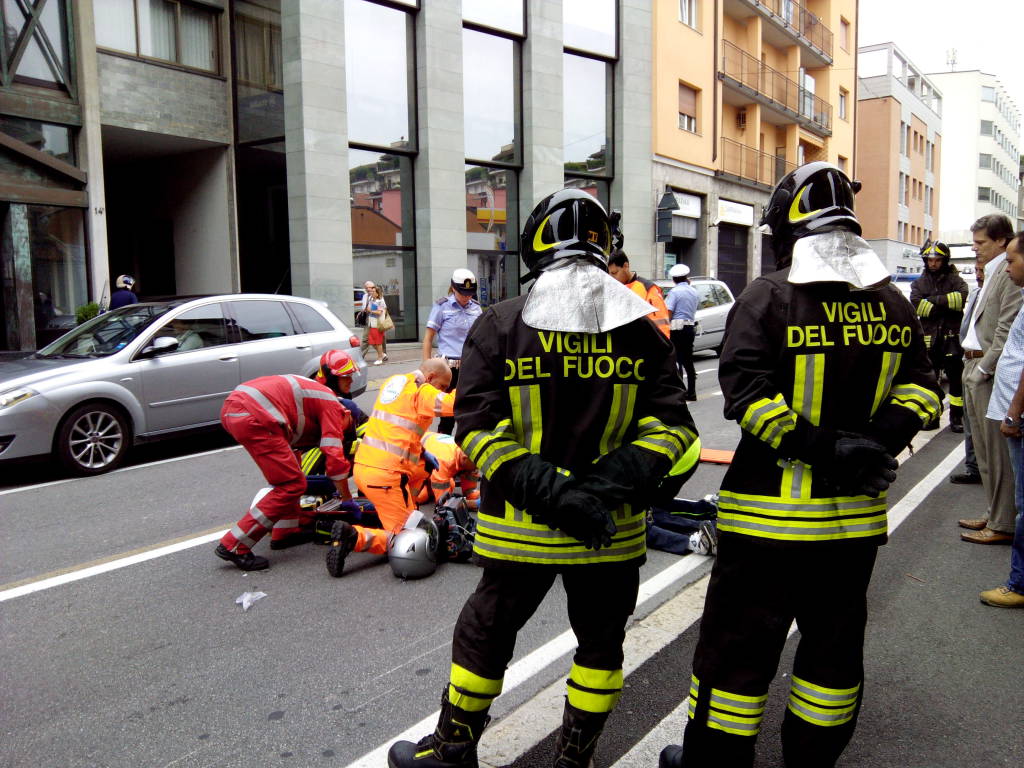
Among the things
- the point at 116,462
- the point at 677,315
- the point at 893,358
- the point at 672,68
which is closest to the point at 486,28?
the point at 672,68

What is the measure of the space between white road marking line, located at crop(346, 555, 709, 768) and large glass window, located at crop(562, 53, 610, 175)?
61.3 ft

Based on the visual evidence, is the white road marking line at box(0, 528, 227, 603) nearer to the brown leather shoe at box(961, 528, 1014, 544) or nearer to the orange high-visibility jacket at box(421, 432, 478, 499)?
the orange high-visibility jacket at box(421, 432, 478, 499)

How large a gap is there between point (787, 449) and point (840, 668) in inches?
25.7

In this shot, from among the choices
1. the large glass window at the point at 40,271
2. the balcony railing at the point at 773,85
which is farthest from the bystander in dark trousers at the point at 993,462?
the balcony railing at the point at 773,85

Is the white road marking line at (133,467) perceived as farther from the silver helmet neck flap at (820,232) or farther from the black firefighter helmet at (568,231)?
the silver helmet neck flap at (820,232)

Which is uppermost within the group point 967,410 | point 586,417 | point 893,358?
point 893,358

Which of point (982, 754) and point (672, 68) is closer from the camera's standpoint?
point (982, 754)

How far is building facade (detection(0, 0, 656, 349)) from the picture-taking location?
15.1 m

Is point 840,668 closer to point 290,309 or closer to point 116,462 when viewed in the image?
point 116,462

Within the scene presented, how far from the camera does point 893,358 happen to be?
2.49 metres

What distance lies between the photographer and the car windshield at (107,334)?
8.12 m

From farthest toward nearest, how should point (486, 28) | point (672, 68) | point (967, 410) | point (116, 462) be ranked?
point (672, 68) < point (486, 28) < point (116, 462) < point (967, 410)

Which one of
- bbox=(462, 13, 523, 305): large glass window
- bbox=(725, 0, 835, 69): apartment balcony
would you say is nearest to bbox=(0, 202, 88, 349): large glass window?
bbox=(462, 13, 523, 305): large glass window

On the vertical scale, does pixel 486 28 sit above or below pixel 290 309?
above
